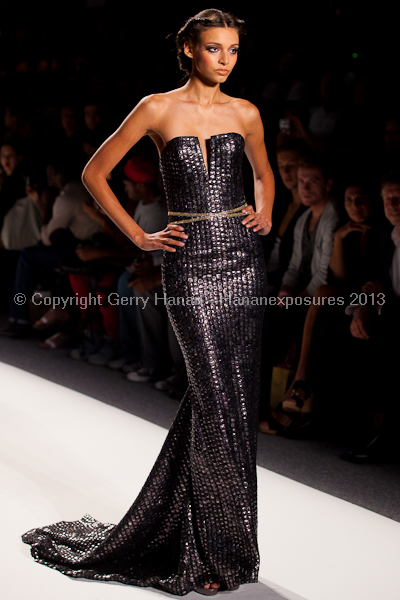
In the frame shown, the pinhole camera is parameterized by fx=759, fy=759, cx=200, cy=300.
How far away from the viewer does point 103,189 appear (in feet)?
6.77

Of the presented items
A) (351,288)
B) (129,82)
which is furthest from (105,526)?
(129,82)

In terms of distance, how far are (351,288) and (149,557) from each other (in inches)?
65.8

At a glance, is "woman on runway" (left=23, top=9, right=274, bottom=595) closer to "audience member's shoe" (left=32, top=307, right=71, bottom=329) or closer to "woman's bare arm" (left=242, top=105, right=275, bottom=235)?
"woman's bare arm" (left=242, top=105, right=275, bottom=235)

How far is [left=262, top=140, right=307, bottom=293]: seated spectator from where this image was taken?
3891 mm

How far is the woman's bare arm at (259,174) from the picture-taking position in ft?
6.86

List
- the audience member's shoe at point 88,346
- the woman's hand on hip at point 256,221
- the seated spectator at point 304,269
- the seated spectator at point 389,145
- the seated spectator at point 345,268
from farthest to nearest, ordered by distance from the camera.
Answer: the audience member's shoe at point 88,346 → the seated spectator at point 389,145 → the seated spectator at point 304,269 → the seated spectator at point 345,268 → the woman's hand on hip at point 256,221

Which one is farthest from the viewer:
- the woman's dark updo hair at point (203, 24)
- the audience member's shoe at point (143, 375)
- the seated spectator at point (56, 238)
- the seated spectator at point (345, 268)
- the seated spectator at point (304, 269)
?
the seated spectator at point (56, 238)

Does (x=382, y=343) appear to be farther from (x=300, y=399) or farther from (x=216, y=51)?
(x=216, y=51)

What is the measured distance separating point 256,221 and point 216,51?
0.45 meters

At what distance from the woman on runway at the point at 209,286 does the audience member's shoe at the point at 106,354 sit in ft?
8.51

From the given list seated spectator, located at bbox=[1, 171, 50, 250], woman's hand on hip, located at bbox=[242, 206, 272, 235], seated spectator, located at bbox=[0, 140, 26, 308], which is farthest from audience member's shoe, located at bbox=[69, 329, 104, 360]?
woman's hand on hip, located at bbox=[242, 206, 272, 235]

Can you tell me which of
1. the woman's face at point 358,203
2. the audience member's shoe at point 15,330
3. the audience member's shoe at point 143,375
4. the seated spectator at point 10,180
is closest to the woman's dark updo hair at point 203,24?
the woman's face at point 358,203

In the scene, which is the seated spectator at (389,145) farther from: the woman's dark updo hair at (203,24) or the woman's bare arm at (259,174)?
the woman's dark updo hair at (203,24)

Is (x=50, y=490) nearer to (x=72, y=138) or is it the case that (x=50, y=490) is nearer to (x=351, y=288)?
(x=351, y=288)
